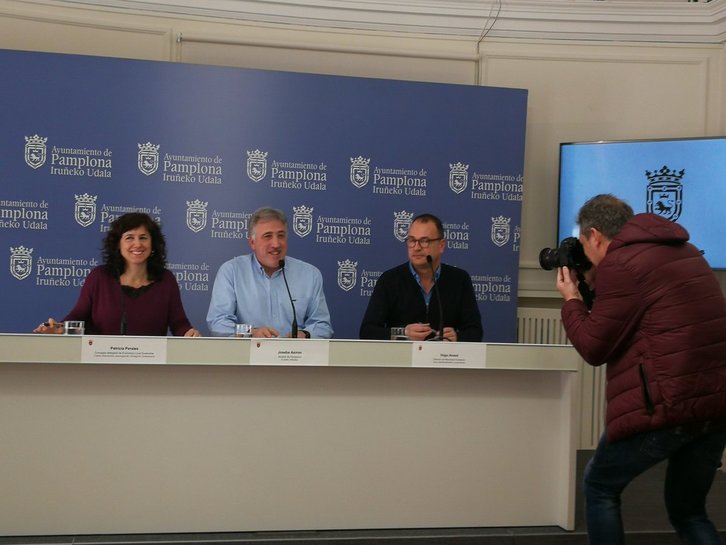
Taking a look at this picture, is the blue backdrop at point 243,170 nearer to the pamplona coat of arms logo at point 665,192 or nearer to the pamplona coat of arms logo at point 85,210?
the pamplona coat of arms logo at point 85,210

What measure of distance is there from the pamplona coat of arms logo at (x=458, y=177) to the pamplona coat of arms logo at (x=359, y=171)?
0.52m

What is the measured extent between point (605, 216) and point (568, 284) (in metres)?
0.25

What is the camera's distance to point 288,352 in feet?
9.30

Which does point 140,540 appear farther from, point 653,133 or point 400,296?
point 653,133

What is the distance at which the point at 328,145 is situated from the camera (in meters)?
5.03

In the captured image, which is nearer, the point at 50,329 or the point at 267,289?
the point at 50,329

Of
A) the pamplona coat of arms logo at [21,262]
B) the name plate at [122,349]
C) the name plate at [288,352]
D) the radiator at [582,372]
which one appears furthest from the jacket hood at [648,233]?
the pamplona coat of arms logo at [21,262]

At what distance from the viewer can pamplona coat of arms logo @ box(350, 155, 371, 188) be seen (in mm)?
5059

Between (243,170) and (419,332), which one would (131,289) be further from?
(243,170)

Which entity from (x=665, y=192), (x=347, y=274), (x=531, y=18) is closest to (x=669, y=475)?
(x=347, y=274)

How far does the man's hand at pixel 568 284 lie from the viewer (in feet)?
8.32

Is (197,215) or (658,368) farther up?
(197,215)

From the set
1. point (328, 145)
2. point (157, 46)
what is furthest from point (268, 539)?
point (157, 46)

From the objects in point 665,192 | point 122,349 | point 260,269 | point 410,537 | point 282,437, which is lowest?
point 410,537
